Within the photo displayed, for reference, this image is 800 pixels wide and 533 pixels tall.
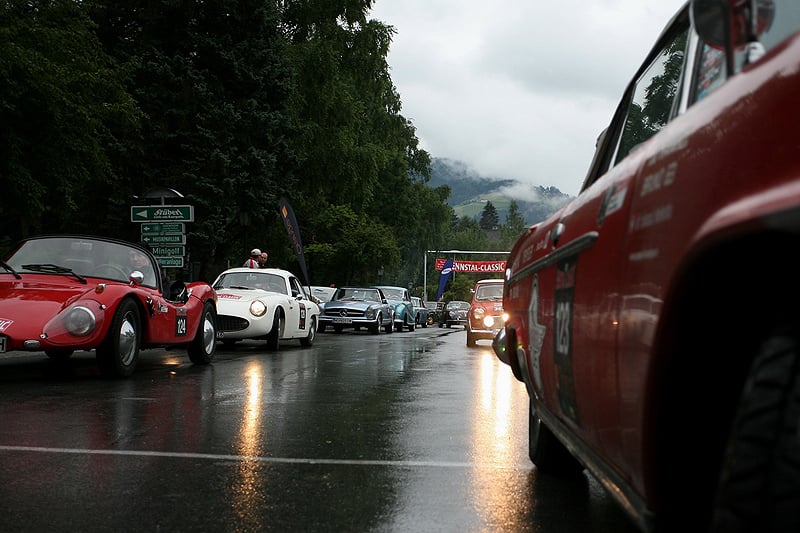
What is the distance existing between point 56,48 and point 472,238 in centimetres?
11703

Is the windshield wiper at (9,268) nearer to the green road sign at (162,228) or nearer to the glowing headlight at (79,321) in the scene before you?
the glowing headlight at (79,321)

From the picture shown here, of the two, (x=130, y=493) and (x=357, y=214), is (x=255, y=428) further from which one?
(x=357, y=214)

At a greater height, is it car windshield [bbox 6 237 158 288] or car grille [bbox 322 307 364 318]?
car windshield [bbox 6 237 158 288]

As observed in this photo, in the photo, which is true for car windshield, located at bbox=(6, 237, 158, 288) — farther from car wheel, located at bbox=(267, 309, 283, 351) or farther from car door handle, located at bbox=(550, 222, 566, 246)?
car door handle, located at bbox=(550, 222, 566, 246)

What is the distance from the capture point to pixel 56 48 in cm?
1709

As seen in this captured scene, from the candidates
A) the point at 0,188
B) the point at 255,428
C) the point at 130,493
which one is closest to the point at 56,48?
the point at 0,188

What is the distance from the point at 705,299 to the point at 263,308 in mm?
13595

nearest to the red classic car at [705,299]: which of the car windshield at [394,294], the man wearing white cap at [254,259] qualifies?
the man wearing white cap at [254,259]

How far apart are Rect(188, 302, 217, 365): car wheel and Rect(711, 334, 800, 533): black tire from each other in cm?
1023

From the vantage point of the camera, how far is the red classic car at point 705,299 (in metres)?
1.45

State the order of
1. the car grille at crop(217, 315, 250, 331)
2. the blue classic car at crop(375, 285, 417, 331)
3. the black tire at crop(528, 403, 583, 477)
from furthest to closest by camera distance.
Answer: the blue classic car at crop(375, 285, 417, 331) → the car grille at crop(217, 315, 250, 331) → the black tire at crop(528, 403, 583, 477)

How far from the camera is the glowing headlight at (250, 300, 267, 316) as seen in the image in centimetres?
1499

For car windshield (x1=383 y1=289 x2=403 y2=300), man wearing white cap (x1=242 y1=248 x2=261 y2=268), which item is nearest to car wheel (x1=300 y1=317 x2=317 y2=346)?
man wearing white cap (x1=242 y1=248 x2=261 y2=268)

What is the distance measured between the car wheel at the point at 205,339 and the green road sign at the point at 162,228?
9.32m
